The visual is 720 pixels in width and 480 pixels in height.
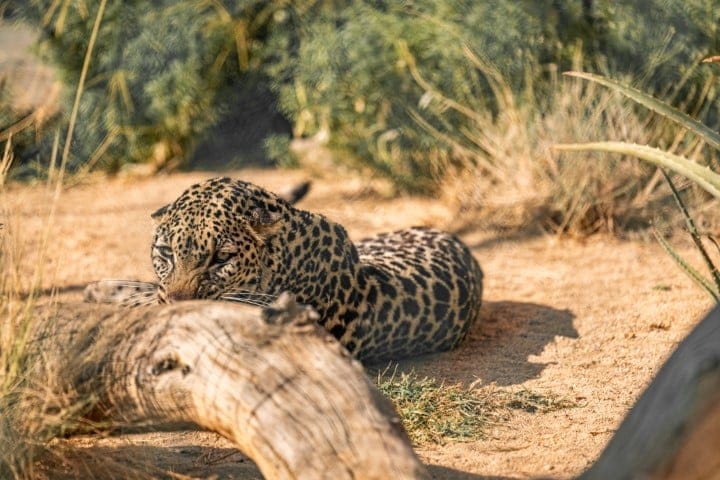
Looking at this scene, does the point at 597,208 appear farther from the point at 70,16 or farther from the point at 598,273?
the point at 70,16

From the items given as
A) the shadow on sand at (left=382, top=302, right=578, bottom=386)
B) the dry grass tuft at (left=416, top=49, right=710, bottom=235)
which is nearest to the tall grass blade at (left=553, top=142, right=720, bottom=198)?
the shadow on sand at (left=382, top=302, right=578, bottom=386)

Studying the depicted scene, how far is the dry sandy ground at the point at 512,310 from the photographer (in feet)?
12.6

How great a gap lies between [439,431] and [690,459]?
1.93 meters

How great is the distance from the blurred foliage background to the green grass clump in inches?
101

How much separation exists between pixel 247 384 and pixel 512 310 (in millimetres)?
3534

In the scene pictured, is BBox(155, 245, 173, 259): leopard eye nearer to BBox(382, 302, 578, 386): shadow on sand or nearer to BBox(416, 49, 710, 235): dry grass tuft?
BBox(382, 302, 578, 386): shadow on sand

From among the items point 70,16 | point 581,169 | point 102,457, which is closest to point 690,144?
point 581,169

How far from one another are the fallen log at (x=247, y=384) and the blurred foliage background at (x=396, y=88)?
8.43ft

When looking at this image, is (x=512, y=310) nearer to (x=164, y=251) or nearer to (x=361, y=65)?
(x=164, y=251)

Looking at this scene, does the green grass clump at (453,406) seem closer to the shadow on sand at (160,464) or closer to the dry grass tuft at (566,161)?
the shadow on sand at (160,464)

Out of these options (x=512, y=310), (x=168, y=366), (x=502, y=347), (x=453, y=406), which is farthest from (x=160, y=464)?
(x=512, y=310)

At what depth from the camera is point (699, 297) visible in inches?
235

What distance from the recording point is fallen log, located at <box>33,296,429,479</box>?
2.75 metres

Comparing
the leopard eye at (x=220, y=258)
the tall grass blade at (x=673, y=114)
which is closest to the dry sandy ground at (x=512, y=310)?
the leopard eye at (x=220, y=258)
